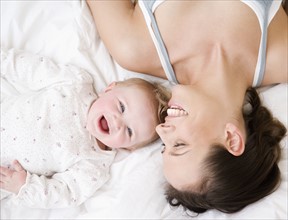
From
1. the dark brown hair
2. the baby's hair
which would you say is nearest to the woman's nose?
the baby's hair

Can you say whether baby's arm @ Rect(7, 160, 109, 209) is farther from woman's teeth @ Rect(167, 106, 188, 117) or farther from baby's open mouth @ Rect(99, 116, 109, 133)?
woman's teeth @ Rect(167, 106, 188, 117)

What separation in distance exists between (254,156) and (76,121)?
1.84 ft

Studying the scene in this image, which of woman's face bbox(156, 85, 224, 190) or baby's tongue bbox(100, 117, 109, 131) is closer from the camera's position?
woman's face bbox(156, 85, 224, 190)

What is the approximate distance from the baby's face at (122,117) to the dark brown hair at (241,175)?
0.65 feet

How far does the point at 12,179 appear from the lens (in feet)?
4.04

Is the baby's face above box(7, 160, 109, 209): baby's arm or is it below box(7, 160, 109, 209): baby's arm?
above

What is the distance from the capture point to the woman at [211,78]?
1100 millimetres

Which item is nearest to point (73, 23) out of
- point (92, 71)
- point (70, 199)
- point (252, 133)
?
point (92, 71)

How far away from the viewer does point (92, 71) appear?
4.53 feet

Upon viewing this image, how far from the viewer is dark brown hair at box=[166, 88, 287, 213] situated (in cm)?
109

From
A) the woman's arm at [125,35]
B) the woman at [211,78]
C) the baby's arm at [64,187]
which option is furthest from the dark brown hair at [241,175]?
the woman's arm at [125,35]

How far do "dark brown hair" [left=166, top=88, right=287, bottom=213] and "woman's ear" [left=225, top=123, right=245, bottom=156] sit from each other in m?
0.02

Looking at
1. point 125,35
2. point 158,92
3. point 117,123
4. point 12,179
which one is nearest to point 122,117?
point 117,123

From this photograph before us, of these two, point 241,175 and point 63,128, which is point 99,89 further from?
point 241,175
